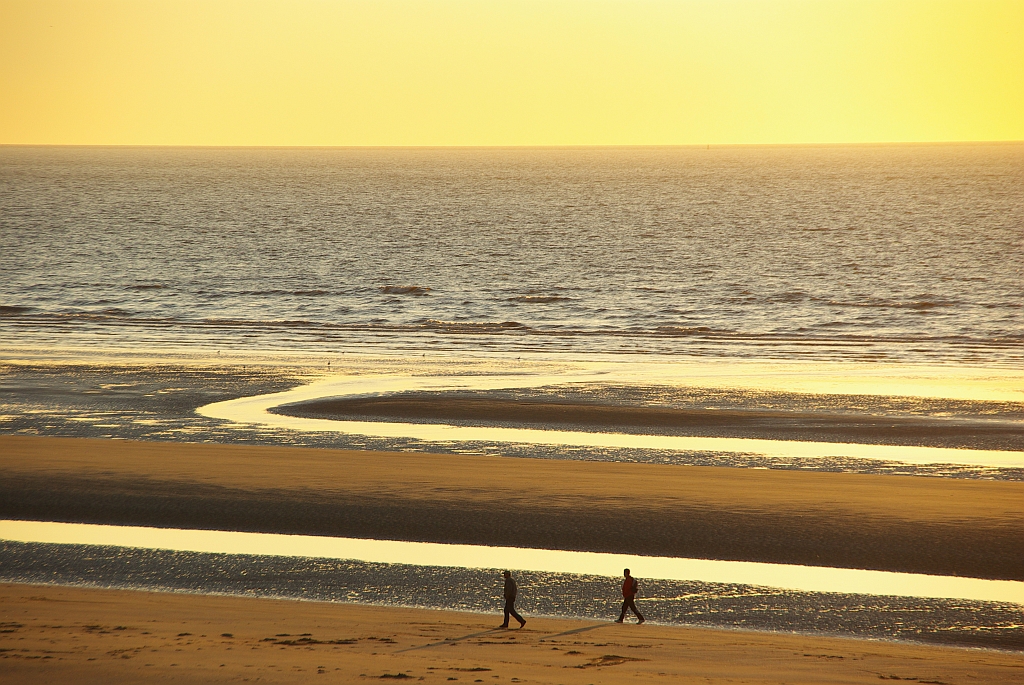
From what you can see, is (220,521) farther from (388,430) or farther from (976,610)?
(976,610)

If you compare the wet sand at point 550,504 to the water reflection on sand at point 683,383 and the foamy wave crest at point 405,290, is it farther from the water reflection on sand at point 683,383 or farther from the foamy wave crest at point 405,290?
the foamy wave crest at point 405,290

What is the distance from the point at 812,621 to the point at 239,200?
13205 centimetres

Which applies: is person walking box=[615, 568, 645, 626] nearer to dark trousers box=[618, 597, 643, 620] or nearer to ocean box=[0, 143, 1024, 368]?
dark trousers box=[618, 597, 643, 620]

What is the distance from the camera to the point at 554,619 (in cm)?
1242

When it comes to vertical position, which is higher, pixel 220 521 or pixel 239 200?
pixel 239 200

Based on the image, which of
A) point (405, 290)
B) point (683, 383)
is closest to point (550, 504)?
point (683, 383)

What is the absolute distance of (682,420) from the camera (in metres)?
24.5

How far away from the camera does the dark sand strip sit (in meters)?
Answer: 22.7

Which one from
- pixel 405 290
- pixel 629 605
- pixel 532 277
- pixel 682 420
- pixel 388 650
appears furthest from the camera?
pixel 532 277

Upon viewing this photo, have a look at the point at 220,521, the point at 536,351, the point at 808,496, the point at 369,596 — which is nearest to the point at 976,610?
the point at 808,496

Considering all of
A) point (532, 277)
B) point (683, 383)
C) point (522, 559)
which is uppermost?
point (532, 277)

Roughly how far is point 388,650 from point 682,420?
15.0 meters

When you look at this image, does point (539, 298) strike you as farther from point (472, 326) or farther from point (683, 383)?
point (683, 383)

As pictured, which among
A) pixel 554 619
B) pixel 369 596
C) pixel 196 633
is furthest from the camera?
pixel 369 596
